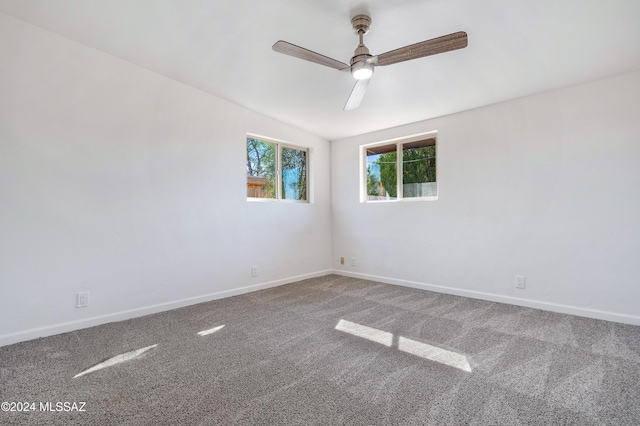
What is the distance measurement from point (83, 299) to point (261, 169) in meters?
2.44

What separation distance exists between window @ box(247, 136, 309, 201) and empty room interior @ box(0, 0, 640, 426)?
5cm

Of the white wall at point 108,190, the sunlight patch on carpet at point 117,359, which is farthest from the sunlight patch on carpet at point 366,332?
the white wall at point 108,190

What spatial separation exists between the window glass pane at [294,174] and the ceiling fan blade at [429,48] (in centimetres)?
252

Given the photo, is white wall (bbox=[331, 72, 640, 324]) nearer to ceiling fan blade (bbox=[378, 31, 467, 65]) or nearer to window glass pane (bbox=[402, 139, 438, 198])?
window glass pane (bbox=[402, 139, 438, 198])

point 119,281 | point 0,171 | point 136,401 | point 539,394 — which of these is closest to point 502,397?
point 539,394

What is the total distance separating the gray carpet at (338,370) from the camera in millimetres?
1461

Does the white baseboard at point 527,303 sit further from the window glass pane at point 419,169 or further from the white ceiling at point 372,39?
the white ceiling at point 372,39

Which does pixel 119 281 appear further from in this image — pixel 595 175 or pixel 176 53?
pixel 595 175

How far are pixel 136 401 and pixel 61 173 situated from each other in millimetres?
2066

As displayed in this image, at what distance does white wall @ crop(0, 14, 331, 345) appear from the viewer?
2.35 m

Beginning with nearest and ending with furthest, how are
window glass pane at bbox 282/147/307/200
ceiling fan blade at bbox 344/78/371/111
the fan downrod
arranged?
1. the fan downrod
2. ceiling fan blade at bbox 344/78/371/111
3. window glass pane at bbox 282/147/307/200

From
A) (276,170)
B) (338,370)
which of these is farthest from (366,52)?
(276,170)

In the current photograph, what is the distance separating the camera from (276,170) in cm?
439

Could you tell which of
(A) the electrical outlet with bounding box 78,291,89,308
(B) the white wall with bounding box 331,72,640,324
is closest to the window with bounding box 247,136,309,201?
(B) the white wall with bounding box 331,72,640,324
